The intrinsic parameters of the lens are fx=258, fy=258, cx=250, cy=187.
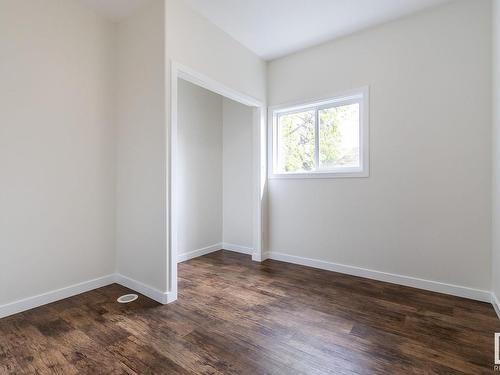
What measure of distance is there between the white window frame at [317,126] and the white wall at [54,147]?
2101mm

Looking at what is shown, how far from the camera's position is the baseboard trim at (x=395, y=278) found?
2.49 metres

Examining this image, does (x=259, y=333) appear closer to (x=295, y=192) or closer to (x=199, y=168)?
(x=295, y=192)

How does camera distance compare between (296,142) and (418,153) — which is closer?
(418,153)

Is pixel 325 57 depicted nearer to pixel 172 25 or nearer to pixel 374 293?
pixel 172 25

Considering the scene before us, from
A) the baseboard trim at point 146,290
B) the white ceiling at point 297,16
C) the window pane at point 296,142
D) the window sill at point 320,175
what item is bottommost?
the baseboard trim at point 146,290

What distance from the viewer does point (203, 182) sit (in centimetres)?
418

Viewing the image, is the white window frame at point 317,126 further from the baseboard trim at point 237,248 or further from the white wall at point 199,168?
the baseboard trim at point 237,248

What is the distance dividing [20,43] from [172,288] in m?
2.55

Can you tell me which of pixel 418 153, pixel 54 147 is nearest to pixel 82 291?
pixel 54 147

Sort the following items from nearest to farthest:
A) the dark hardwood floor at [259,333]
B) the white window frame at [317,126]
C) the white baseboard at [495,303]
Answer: the dark hardwood floor at [259,333]
the white baseboard at [495,303]
the white window frame at [317,126]

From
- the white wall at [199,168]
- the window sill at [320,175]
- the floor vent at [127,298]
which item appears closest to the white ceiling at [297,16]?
the white wall at [199,168]

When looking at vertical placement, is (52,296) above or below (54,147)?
below

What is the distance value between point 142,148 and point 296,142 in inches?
82.1

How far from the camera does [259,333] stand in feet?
6.36
